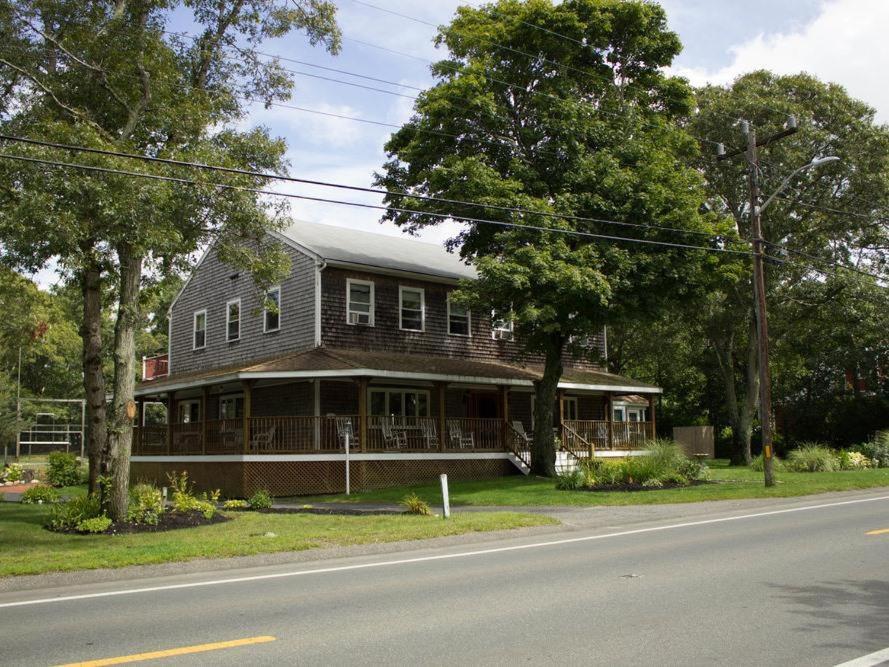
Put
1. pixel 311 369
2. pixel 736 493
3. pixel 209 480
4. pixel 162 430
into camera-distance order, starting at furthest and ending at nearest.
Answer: pixel 162 430, pixel 209 480, pixel 311 369, pixel 736 493

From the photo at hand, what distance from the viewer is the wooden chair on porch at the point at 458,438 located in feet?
89.1

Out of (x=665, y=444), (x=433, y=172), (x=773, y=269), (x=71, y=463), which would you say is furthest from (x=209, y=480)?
(x=773, y=269)

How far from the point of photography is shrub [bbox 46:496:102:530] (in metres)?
15.1

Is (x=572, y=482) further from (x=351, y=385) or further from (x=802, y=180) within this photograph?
(x=802, y=180)

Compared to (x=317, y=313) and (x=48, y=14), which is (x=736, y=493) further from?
(x=48, y=14)

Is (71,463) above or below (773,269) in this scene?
below

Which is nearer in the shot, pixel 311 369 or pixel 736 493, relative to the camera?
pixel 736 493

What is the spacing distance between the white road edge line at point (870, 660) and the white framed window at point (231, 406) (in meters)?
26.2

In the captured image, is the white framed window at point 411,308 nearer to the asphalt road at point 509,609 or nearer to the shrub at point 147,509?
the shrub at point 147,509

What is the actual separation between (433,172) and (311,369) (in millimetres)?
6593

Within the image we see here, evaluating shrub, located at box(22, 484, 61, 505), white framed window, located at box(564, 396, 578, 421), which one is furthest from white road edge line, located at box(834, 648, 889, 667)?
white framed window, located at box(564, 396, 578, 421)

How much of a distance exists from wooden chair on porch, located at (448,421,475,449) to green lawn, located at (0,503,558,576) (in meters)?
10.1

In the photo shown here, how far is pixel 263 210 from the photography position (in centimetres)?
1691

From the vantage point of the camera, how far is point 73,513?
15258 millimetres
